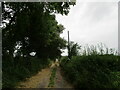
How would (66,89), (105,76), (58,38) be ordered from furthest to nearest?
1. (58,38)
2. (66,89)
3. (105,76)

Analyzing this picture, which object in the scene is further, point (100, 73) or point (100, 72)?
point (100, 72)

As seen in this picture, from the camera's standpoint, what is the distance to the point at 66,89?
1122 cm

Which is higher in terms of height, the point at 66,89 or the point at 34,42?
the point at 34,42

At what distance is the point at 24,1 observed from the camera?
1306cm

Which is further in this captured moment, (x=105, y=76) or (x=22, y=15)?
(x=22, y=15)

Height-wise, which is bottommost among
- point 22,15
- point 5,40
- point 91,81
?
point 91,81

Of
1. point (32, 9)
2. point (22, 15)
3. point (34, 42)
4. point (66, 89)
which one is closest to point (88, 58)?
point (66, 89)

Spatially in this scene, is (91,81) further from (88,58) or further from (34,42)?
(34,42)

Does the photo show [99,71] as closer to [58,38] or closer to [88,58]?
[88,58]

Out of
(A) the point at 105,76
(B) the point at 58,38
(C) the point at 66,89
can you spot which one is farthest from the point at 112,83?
(B) the point at 58,38

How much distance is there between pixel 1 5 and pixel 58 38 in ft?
79.5

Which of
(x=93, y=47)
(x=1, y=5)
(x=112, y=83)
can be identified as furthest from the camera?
(x=1, y=5)

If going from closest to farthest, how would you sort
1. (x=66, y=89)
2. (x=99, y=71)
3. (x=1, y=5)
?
(x=99, y=71), (x=66, y=89), (x=1, y=5)

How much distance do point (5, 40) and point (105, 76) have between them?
35.5 ft
